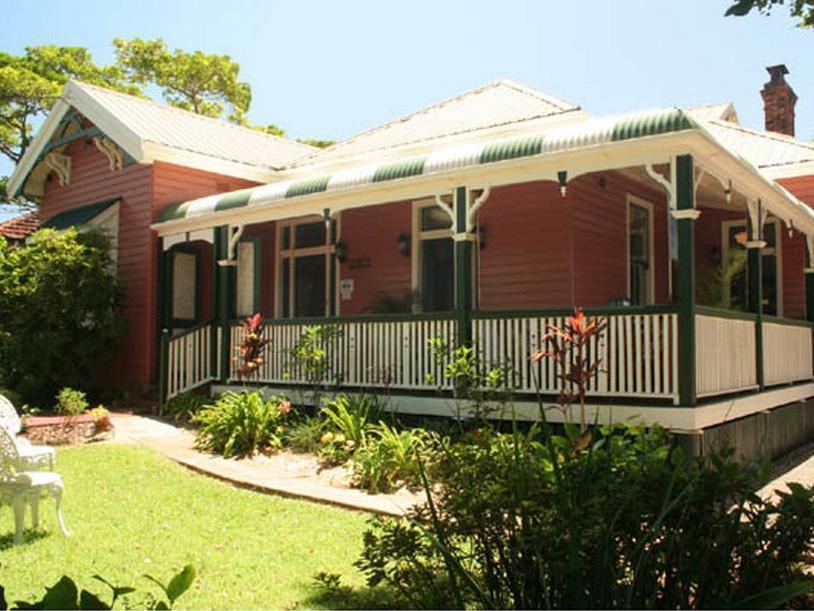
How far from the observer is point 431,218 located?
12.4 meters

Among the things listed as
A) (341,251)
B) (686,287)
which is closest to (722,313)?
(686,287)

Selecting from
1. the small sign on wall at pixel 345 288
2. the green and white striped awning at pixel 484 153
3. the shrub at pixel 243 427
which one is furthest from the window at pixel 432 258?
the shrub at pixel 243 427

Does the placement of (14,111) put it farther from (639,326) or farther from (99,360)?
(639,326)

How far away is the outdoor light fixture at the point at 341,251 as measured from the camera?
1334cm

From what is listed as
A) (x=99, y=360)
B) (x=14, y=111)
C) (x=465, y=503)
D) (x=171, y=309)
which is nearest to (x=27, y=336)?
(x=99, y=360)

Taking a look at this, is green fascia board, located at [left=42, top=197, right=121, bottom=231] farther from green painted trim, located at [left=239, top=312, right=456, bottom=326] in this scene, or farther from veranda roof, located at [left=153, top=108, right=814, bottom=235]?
green painted trim, located at [left=239, top=312, right=456, bottom=326]

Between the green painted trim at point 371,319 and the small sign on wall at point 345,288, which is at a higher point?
the small sign on wall at point 345,288

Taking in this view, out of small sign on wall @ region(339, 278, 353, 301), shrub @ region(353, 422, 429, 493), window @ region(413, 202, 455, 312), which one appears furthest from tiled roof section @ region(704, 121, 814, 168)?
shrub @ region(353, 422, 429, 493)

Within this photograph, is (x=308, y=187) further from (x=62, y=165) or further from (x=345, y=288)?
(x=62, y=165)

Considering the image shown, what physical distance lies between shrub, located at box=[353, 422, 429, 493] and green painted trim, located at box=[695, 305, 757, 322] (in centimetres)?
314

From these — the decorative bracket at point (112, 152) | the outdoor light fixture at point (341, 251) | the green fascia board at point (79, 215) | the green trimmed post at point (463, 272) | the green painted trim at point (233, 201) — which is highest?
Answer: the decorative bracket at point (112, 152)

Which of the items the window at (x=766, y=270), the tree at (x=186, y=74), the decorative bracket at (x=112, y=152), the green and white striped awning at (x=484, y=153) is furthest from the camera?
the tree at (x=186, y=74)

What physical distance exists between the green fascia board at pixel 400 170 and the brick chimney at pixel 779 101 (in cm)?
1282

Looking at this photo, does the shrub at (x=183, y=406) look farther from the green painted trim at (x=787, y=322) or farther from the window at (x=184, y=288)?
the green painted trim at (x=787, y=322)
